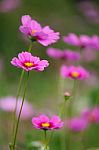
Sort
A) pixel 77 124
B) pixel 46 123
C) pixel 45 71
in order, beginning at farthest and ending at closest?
pixel 45 71 < pixel 77 124 < pixel 46 123

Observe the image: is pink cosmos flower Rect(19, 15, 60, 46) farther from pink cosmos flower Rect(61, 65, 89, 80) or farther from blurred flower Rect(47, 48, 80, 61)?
blurred flower Rect(47, 48, 80, 61)

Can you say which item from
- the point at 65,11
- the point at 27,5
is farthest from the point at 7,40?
the point at 65,11

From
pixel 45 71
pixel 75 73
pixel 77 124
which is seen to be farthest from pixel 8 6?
pixel 75 73

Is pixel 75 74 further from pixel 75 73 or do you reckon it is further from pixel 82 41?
pixel 82 41

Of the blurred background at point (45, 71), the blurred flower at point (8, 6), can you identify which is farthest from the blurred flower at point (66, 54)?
the blurred flower at point (8, 6)

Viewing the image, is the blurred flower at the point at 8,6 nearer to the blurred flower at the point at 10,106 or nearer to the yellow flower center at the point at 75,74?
the blurred flower at the point at 10,106

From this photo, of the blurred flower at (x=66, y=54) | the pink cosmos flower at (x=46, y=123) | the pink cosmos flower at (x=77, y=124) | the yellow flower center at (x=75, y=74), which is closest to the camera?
the pink cosmos flower at (x=46, y=123)

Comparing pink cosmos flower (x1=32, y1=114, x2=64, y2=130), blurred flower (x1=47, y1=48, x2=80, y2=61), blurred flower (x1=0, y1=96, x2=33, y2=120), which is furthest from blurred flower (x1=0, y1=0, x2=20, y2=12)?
pink cosmos flower (x1=32, y1=114, x2=64, y2=130)
